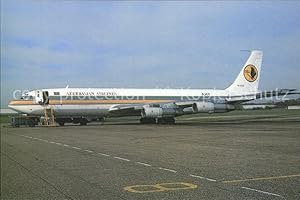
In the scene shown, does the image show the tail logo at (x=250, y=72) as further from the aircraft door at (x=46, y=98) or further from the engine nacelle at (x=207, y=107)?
the aircraft door at (x=46, y=98)

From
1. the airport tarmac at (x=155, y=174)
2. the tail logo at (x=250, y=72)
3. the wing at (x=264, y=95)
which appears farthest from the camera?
the tail logo at (x=250, y=72)

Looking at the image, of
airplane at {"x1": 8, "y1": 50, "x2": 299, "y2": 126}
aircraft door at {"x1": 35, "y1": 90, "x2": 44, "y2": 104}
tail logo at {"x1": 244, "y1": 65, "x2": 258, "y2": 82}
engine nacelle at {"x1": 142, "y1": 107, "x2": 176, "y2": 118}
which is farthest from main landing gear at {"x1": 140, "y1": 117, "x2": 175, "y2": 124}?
tail logo at {"x1": 244, "y1": 65, "x2": 258, "y2": 82}

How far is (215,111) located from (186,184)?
3200 cm

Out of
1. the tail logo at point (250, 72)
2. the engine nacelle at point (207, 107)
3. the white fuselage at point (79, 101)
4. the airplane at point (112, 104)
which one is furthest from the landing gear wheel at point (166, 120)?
the tail logo at point (250, 72)

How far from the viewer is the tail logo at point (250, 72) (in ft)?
161

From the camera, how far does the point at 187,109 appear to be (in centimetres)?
4053

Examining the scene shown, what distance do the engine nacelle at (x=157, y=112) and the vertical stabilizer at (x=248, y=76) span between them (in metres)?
12.7

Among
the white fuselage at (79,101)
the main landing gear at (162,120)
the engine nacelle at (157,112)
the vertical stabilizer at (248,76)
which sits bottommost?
the main landing gear at (162,120)

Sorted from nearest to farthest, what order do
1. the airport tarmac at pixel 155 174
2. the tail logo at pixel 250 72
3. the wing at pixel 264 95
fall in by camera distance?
the airport tarmac at pixel 155 174, the wing at pixel 264 95, the tail logo at pixel 250 72

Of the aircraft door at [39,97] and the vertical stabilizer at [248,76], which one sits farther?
the vertical stabilizer at [248,76]

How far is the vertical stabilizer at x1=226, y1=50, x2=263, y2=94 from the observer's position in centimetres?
4912

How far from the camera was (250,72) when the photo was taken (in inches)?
1934

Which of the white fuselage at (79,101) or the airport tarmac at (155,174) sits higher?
the white fuselage at (79,101)

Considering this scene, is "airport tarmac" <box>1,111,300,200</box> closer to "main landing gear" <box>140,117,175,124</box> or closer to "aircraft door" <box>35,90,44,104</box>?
"aircraft door" <box>35,90,44,104</box>
